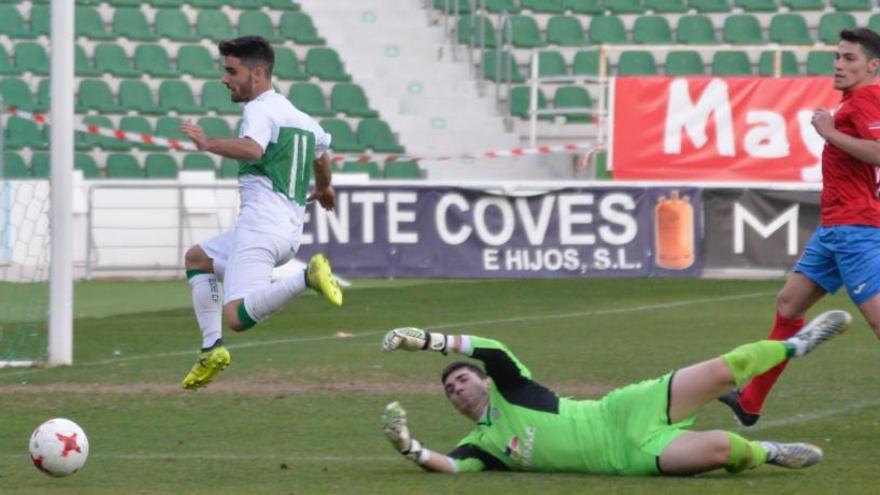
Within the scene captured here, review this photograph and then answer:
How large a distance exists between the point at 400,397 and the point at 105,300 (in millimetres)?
9056

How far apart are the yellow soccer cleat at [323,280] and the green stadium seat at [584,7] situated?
753 inches

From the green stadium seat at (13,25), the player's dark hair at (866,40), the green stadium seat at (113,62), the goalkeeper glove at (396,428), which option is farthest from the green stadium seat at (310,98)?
the goalkeeper glove at (396,428)

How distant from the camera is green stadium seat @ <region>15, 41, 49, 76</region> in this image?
25.8m

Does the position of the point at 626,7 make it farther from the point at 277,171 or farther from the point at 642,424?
the point at 642,424

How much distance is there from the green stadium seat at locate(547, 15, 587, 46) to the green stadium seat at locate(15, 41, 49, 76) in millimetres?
7884

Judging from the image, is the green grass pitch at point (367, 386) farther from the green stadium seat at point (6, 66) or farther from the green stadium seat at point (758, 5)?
the green stadium seat at point (758, 5)

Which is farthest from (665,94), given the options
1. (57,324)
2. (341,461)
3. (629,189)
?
(341,461)

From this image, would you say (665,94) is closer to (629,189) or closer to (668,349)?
(629,189)

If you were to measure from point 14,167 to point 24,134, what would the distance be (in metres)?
2.17

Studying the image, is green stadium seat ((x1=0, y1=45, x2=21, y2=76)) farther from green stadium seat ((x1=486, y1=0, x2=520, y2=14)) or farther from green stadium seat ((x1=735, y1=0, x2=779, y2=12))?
green stadium seat ((x1=735, y1=0, x2=779, y2=12))

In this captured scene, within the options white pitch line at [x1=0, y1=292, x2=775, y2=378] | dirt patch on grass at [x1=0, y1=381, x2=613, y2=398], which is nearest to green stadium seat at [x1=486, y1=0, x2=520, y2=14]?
white pitch line at [x1=0, y1=292, x2=775, y2=378]

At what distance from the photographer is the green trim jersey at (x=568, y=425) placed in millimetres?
7676

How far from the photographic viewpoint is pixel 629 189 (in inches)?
834

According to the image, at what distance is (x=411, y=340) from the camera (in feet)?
25.1
